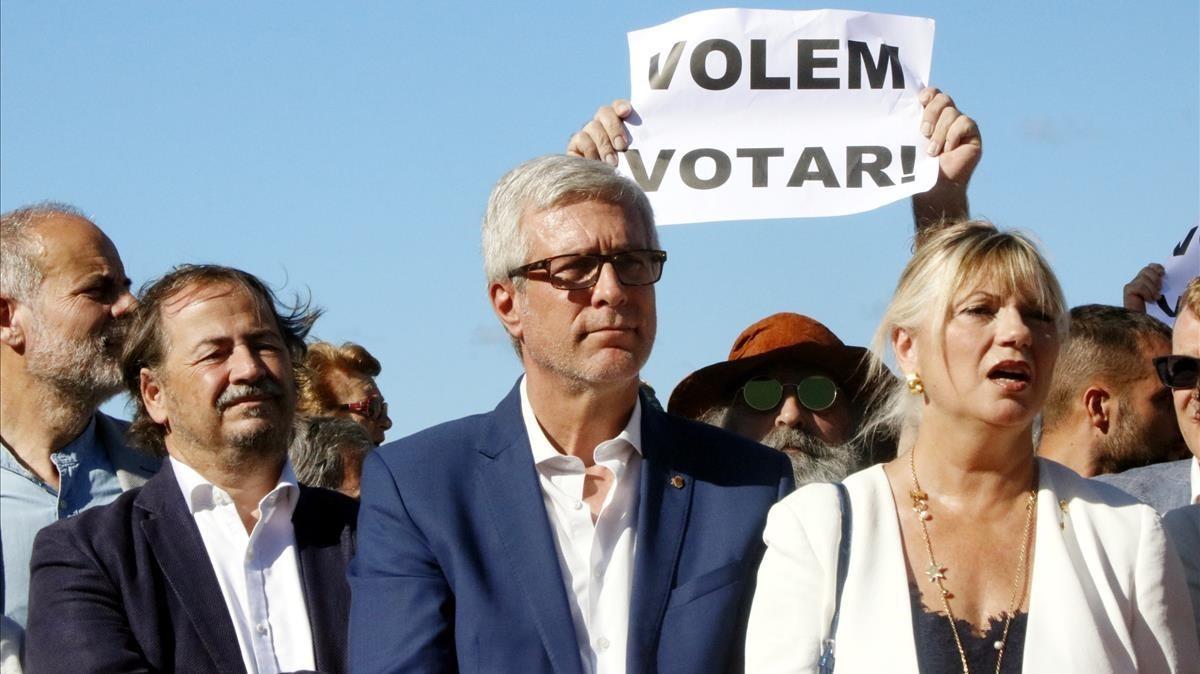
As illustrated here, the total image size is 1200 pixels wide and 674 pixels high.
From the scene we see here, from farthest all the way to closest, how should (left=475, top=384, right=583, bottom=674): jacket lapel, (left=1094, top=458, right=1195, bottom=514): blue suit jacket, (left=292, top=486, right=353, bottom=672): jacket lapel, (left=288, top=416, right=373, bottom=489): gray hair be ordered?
(left=288, top=416, right=373, bottom=489): gray hair → (left=1094, top=458, right=1195, bottom=514): blue suit jacket → (left=292, top=486, right=353, bottom=672): jacket lapel → (left=475, top=384, right=583, bottom=674): jacket lapel

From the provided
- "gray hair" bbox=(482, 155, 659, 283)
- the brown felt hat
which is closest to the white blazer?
"gray hair" bbox=(482, 155, 659, 283)

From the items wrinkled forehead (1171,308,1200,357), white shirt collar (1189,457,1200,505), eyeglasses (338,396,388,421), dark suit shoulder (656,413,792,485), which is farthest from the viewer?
eyeglasses (338,396,388,421)

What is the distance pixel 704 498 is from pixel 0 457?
2829mm

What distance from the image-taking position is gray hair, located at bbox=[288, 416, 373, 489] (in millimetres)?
7477

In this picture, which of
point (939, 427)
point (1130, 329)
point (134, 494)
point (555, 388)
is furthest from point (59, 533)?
point (1130, 329)

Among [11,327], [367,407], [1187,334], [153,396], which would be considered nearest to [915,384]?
A: [1187,334]

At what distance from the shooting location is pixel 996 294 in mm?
4312

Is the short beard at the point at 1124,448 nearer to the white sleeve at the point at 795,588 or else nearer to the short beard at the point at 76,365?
the white sleeve at the point at 795,588

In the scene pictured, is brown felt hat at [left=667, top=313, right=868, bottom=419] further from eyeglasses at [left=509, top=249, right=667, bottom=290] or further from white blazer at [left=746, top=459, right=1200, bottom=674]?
white blazer at [left=746, top=459, right=1200, bottom=674]

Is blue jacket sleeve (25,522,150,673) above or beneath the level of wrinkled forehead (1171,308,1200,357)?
beneath

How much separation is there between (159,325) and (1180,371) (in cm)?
321

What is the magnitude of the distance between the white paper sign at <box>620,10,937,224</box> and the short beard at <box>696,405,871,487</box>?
2.81 ft

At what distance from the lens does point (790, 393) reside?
6.79 m

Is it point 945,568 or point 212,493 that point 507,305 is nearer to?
point 212,493
